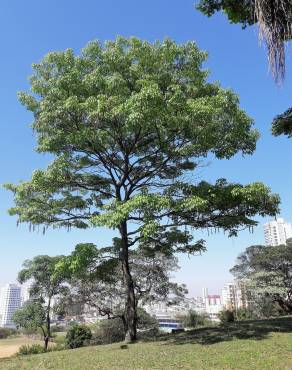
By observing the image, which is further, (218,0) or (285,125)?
(285,125)

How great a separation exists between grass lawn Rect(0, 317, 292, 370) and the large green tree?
9.71 feet

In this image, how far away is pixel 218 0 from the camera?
5.10 m

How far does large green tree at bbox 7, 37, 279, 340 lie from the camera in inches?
421

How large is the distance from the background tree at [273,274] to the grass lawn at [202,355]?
1958cm

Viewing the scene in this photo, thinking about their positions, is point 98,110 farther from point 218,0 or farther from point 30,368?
point 30,368

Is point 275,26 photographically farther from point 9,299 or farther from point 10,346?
point 9,299

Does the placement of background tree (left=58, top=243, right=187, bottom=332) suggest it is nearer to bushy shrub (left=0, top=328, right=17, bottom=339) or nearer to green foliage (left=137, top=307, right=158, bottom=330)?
green foliage (left=137, top=307, right=158, bottom=330)

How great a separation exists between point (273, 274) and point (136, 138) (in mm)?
23266

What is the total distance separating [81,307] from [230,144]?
2174cm

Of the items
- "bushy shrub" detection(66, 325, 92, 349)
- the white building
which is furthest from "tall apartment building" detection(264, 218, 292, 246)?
the white building

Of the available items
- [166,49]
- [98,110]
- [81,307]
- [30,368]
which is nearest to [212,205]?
[98,110]

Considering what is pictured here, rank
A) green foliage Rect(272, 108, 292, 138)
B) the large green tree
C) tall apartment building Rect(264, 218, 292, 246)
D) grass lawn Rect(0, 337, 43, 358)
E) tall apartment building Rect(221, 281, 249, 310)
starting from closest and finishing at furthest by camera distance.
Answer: green foliage Rect(272, 108, 292, 138), the large green tree, grass lawn Rect(0, 337, 43, 358), tall apartment building Rect(221, 281, 249, 310), tall apartment building Rect(264, 218, 292, 246)

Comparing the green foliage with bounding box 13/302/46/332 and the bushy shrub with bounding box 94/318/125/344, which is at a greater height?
the green foliage with bounding box 13/302/46/332

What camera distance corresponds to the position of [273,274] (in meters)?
30.2
